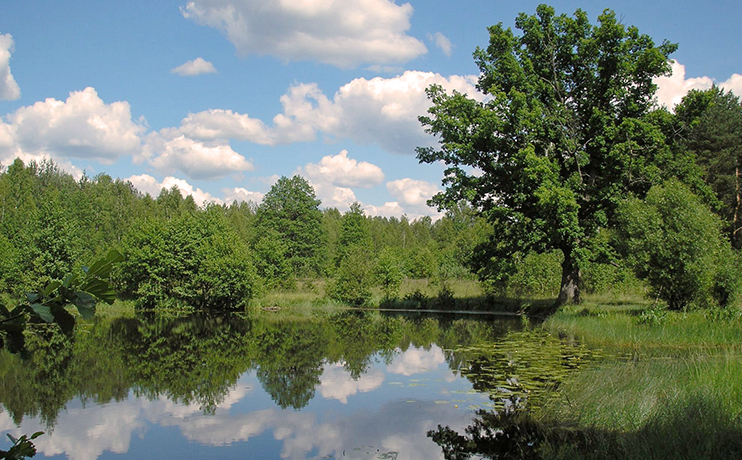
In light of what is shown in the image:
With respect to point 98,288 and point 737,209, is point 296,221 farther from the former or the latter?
point 98,288

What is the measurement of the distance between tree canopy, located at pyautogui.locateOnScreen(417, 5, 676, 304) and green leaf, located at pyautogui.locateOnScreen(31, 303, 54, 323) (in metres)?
22.0

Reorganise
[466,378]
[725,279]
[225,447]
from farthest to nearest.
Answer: [725,279], [466,378], [225,447]

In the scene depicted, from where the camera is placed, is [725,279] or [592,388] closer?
[592,388]

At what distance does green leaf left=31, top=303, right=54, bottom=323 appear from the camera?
2.24 m

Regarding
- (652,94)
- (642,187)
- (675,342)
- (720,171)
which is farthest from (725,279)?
(720,171)

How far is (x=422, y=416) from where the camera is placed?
10.6 metres

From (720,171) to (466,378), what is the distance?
3824 cm

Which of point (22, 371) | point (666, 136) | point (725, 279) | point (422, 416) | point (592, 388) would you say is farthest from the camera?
point (666, 136)

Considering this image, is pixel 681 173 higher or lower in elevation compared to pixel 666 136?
lower

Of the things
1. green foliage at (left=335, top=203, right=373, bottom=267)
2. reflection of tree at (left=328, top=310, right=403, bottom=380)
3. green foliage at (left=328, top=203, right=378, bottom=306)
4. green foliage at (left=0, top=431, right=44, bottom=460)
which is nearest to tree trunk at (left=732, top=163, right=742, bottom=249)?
green foliage at (left=328, top=203, right=378, bottom=306)

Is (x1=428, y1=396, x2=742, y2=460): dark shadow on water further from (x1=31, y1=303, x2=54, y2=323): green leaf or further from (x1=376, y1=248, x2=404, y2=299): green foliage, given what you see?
(x1=376, y1=248, x2=404, y2=299): green foliage

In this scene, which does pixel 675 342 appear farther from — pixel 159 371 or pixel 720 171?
pixel 720 171

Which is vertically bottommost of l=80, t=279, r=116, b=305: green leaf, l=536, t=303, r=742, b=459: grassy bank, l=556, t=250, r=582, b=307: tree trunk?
l=536, t=303, r=742, b=459: grassy bank

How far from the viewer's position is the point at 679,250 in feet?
60.6
